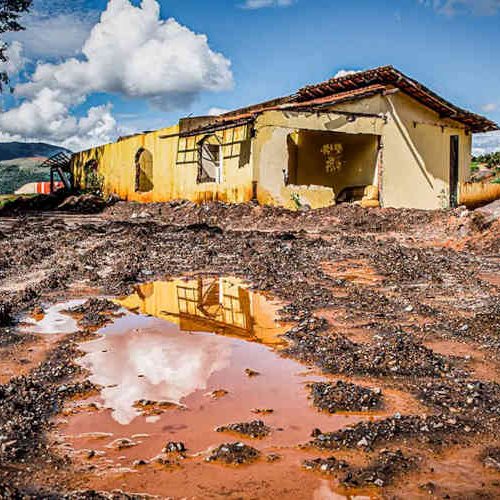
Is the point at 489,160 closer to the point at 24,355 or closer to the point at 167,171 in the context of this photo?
the point at 167,171

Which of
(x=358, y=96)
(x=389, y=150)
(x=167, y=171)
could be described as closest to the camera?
(x=358, y=96)

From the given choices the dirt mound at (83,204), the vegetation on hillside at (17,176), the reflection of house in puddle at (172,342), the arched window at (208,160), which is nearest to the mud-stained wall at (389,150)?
the arched window at (208,160)

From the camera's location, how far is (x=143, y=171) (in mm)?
24609

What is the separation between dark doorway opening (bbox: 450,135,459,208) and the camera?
2100cm

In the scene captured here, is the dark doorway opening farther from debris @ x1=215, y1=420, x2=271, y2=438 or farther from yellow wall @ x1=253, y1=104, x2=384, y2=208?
debris @ x1=215, y1=420, x2=271, y2=438

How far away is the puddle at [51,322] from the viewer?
17.4 feet

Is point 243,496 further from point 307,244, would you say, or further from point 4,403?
point 307,244

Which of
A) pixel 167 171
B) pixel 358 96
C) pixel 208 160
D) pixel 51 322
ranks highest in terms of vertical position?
pixel 358 96

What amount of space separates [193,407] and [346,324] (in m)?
2.35

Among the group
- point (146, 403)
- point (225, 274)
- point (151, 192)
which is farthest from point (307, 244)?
point (151, 192)

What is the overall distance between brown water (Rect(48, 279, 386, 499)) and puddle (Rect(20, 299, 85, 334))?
17.4 inches

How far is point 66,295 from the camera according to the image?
6.95 meters

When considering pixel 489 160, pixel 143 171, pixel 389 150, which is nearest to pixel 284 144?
pixel 389 150

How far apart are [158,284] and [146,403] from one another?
4246mm
